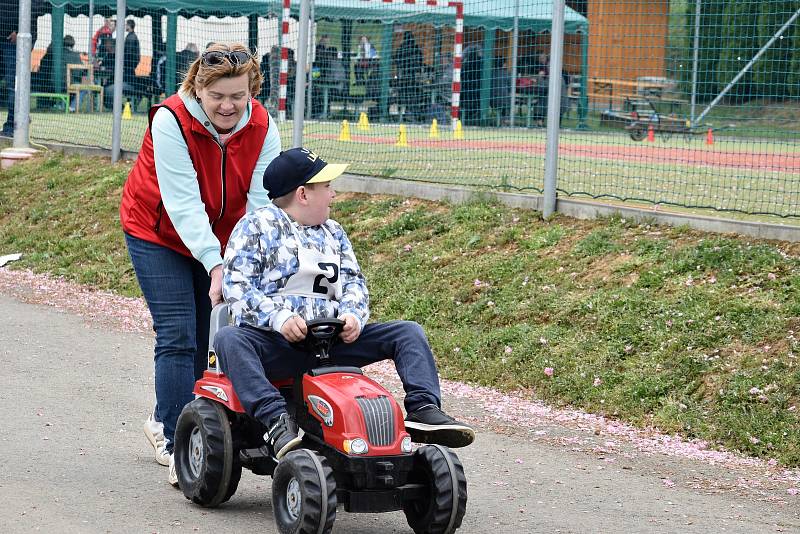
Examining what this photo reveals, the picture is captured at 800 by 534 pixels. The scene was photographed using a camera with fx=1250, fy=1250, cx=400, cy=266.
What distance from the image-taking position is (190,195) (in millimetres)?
5109

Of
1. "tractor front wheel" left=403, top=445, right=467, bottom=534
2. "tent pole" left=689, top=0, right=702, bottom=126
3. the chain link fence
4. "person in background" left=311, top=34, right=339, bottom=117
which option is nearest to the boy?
"tractor front wheel" left=403, top=445, right=467, bottom=534

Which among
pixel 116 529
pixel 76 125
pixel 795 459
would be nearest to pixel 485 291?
pixel 795 459

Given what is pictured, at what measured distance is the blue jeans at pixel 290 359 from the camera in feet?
14.9

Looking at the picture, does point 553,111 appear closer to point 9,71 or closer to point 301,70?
point 301,70

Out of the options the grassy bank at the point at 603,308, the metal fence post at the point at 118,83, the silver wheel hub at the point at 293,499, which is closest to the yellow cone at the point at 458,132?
the grassy bank at the point at 603,308

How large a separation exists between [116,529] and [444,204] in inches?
255

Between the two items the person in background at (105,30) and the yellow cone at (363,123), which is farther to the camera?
the person in background at (105,30)

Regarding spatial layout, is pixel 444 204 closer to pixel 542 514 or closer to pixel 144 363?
pixel 144 363

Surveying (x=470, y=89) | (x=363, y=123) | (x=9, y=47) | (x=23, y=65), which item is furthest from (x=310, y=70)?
(x=9, y=47)

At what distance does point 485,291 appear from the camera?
8.66 metres

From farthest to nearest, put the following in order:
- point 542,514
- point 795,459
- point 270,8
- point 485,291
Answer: point 270,8
point 485,291
point 795,459
point 542,514

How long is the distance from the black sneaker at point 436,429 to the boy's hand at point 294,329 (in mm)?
508

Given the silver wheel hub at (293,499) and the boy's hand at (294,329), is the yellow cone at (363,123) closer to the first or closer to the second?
the boy's hand at (294,329)

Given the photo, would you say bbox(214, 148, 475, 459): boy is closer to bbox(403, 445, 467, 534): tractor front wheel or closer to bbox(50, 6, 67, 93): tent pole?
bbox(403, 445, 467, 534): tractor front wheel
